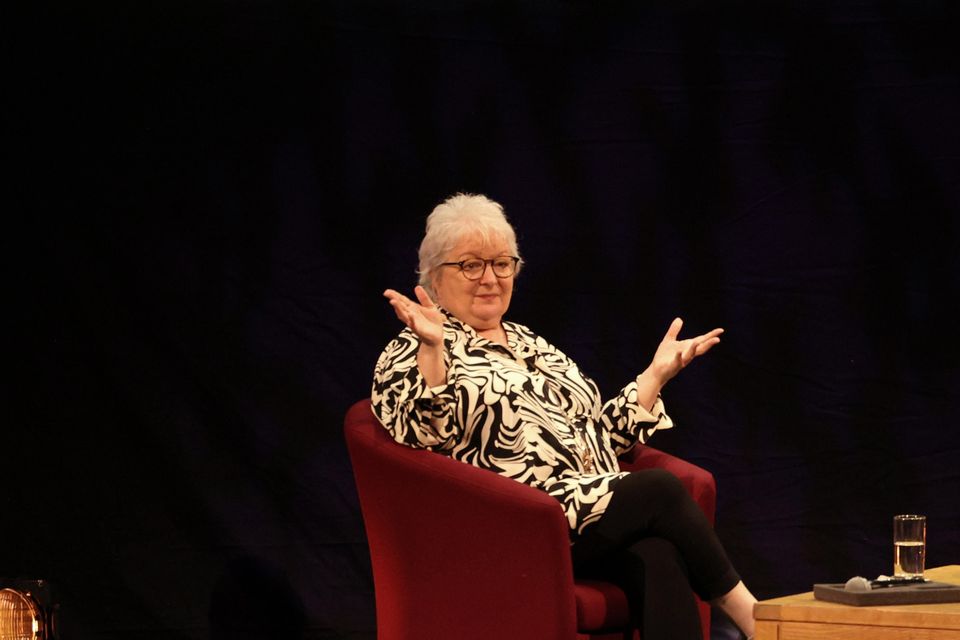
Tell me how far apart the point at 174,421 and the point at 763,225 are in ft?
6.04

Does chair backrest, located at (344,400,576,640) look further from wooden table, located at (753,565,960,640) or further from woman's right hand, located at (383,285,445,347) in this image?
wooden table, located at (753,565,960,640)

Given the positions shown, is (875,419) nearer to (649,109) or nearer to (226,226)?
(649,109)

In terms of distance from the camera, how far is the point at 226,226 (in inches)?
158

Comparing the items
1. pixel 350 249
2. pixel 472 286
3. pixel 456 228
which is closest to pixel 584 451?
pixel 472 286

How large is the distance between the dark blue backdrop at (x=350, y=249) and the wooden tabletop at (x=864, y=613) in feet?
5.36

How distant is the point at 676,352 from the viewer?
3344 millimetres

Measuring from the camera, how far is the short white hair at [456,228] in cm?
338

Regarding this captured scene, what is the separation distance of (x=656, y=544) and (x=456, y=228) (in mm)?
973

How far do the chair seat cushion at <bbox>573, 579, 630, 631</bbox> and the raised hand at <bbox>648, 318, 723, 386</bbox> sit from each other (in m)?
0.64

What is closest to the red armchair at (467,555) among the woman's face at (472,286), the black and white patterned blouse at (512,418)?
the black and white patterned blouse at (512,418)

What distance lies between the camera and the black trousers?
112 inches

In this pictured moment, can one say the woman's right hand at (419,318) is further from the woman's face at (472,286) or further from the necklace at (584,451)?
the necklace at (584,451)

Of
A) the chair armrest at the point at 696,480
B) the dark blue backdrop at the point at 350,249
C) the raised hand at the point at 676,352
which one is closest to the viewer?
the chair armrest at the point at 696,480

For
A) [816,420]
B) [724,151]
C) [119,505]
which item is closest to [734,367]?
[816,420]
